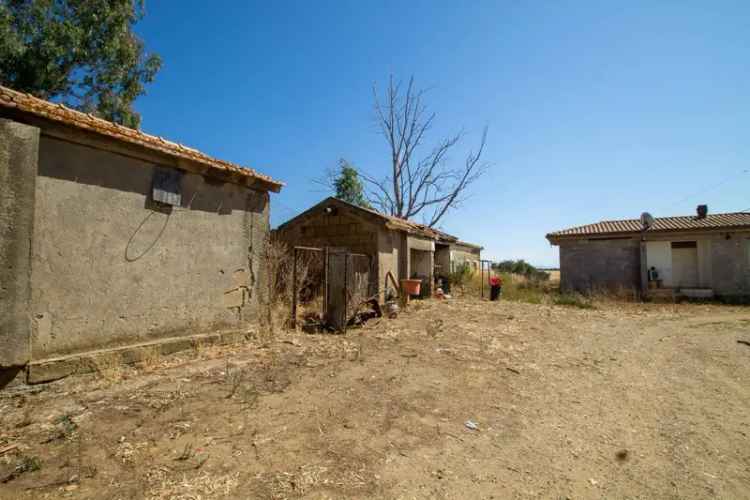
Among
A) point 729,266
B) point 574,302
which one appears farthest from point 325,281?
point 729,266

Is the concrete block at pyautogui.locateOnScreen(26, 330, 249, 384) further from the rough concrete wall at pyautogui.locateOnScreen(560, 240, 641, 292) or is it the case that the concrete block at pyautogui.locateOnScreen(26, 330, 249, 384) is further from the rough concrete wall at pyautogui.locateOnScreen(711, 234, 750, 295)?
the rough concrete wall at pyautogui.locateOnScreen(711, 234, 750, 295)

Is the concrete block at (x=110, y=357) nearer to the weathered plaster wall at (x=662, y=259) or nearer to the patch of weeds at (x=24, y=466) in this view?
the patch of weeds at (x=24, y=466)

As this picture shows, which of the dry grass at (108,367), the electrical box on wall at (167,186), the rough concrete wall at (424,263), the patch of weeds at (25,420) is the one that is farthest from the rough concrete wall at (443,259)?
the patch of weeds at (25,420)

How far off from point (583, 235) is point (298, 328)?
51.9 ft

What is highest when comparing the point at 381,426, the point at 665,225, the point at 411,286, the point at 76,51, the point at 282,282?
the point at 76,51

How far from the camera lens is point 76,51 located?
11.2 m

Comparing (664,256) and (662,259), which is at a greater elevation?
(664,256)

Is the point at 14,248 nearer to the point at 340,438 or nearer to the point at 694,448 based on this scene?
the point at 340,438

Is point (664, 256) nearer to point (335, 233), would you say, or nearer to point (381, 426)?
point (335, 233)

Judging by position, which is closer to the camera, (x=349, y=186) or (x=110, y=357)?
(x=110, y=357)

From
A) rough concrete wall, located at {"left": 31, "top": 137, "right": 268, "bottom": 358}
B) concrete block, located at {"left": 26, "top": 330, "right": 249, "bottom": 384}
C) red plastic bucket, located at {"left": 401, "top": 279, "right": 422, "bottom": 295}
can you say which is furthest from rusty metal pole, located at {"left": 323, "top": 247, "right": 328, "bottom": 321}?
red plastic bucket, located at {"left": 401, "top": 279, "right": 422, "bottom": 295}

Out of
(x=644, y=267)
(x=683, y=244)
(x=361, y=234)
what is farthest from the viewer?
(x=683, y=244)

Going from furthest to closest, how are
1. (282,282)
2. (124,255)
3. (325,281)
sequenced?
(282,282) → (325,281) → (124,255)

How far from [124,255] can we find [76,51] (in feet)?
35.7
